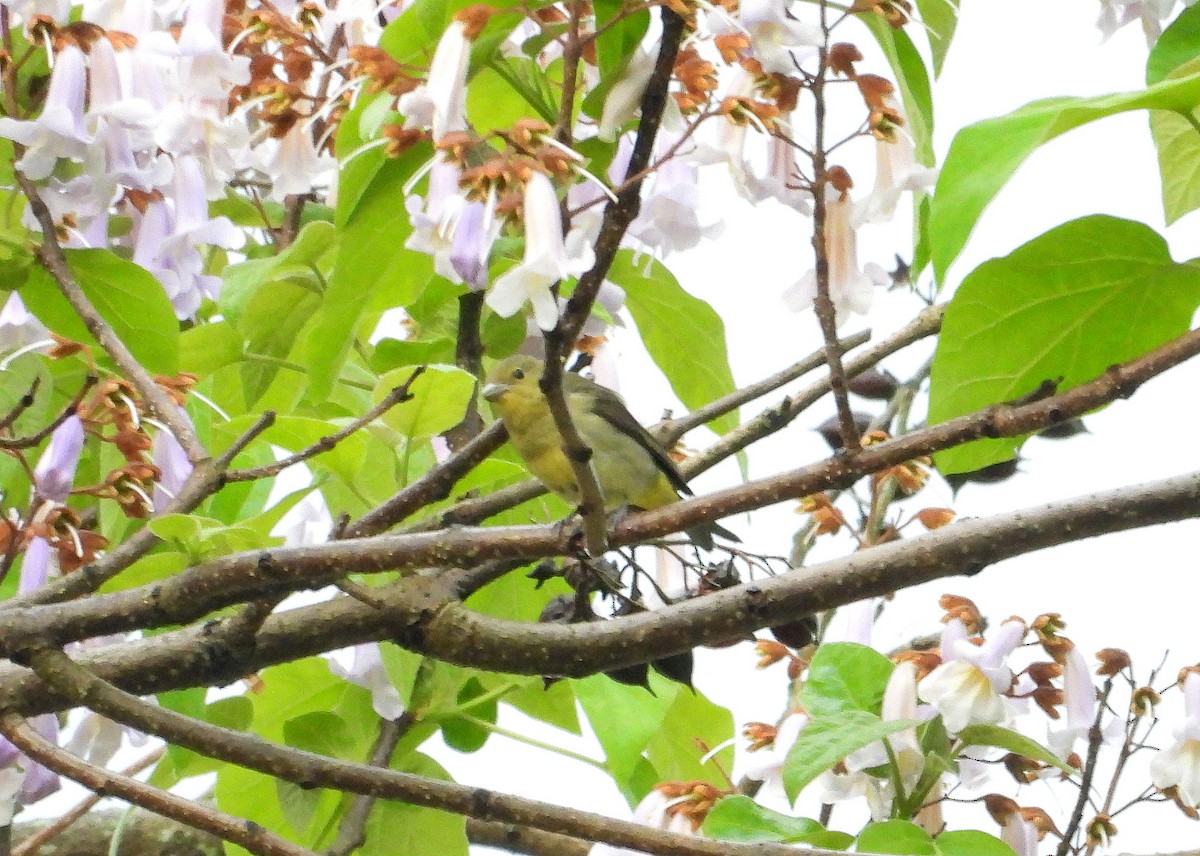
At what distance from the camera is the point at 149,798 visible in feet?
2.82

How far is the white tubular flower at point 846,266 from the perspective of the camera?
0.96 metres

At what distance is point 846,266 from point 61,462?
60 cm

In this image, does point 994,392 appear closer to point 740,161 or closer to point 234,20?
point 740,161

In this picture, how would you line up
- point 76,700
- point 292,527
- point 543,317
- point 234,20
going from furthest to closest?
point 292,527 → point 234,20 → point 76,700 → point 543,317

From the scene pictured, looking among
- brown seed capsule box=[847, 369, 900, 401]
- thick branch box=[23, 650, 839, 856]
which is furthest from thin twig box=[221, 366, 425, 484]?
brown seed capsule box=[847, 369, 900, 401]

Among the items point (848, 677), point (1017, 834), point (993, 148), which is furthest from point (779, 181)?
point (1017, 834)

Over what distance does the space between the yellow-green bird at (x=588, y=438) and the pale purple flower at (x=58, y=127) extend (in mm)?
466

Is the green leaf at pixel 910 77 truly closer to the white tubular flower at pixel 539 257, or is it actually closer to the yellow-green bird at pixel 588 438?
the white tubular flower at pixel 539 257

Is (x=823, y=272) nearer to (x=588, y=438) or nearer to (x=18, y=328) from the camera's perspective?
(x=18, y=328)

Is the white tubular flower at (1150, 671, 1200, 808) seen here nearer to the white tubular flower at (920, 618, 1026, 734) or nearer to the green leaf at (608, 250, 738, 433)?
the white tubular flower at (920, 618, 1026, 734)

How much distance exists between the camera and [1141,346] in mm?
871

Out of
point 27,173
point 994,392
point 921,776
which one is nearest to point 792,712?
point 921,776

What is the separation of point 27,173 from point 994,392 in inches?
27.9

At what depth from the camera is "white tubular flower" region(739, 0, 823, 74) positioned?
741 mm
